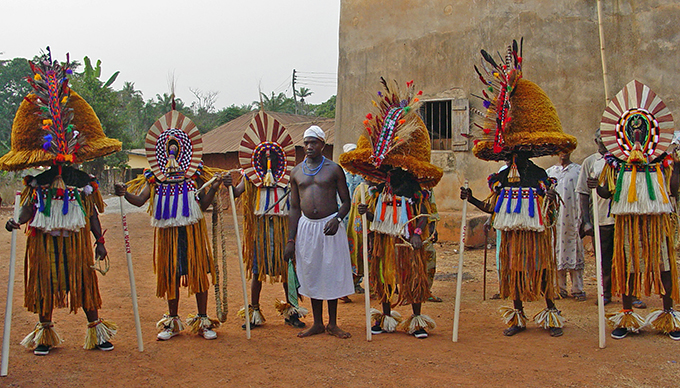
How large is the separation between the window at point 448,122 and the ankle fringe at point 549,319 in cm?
627

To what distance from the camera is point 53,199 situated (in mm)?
4699

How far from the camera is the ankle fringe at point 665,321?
496 centimetres

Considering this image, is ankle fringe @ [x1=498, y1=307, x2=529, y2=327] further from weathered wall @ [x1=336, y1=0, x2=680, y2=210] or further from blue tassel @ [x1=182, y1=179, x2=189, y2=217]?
weathered wall @ [x1=336, y1=0, x2=680, y2=210]

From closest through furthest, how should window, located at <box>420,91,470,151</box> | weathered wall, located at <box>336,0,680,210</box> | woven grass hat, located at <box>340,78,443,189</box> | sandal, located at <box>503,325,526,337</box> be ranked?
woven grass hat, located at <box>340,78,443,189</box> → sandal, located at <box>503,325,526,337</box> → weathered wall, located at <box>336,0,680,210</box> → window, located at <box>420,91,470,151</box>

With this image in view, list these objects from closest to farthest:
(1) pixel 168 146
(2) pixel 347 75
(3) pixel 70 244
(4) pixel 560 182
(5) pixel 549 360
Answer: (5) pixel 549 360 → (3) pixel 70 244 → (1) pixel 168 146 → (4) pixel 560 182 → (2) pixel 347 75

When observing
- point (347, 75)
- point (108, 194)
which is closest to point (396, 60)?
point (347, 75)

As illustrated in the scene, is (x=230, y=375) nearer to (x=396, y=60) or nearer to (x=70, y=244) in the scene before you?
(x=70, y=244)

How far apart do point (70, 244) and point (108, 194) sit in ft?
86.7

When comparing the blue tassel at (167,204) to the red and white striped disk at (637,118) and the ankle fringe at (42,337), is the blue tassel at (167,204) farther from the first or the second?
the red and white striped disk at (637,118)

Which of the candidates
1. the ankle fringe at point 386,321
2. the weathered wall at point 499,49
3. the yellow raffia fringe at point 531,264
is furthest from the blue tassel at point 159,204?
the weathered wall at point 499,49

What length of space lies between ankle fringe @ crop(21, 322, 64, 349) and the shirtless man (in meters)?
2.20

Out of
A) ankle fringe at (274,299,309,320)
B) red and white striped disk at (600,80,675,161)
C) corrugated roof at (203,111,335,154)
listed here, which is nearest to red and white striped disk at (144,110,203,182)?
ankle fringe at (274,299,309,320)

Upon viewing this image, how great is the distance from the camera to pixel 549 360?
4.47 meters

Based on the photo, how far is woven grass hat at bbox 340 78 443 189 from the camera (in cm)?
498
